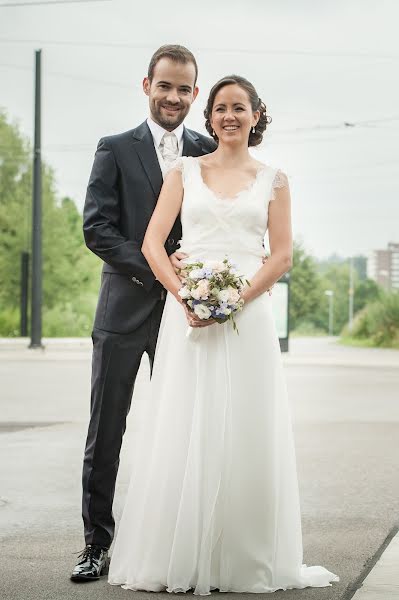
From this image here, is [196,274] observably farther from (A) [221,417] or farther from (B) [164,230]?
(A) [221,417]

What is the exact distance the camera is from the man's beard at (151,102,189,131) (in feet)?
18.2

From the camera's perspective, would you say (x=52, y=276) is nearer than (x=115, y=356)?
No

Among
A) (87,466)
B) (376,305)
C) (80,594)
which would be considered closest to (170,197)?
(87,466)

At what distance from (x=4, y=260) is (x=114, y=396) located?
4798 cm

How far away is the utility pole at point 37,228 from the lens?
101ft

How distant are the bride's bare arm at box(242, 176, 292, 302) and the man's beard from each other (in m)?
0.58

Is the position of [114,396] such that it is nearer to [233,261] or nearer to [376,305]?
[233,261]

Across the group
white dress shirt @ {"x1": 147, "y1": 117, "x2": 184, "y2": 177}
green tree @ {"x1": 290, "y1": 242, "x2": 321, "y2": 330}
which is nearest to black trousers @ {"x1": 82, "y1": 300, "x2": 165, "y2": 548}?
white dress shirt @ {"x1": 147, "y1": 117, "x2": 184, "y2": 177}

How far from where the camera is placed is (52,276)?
55.2 meters

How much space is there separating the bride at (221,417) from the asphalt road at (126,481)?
208 mm

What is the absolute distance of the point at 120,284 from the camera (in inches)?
218

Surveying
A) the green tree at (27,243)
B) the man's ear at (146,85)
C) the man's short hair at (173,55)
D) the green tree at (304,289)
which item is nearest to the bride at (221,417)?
the man's short hair at (173,55)

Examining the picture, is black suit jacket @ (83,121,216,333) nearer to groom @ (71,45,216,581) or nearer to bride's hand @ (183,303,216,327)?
groom @ (71,45,216,581)

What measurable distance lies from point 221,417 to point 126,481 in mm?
3603
